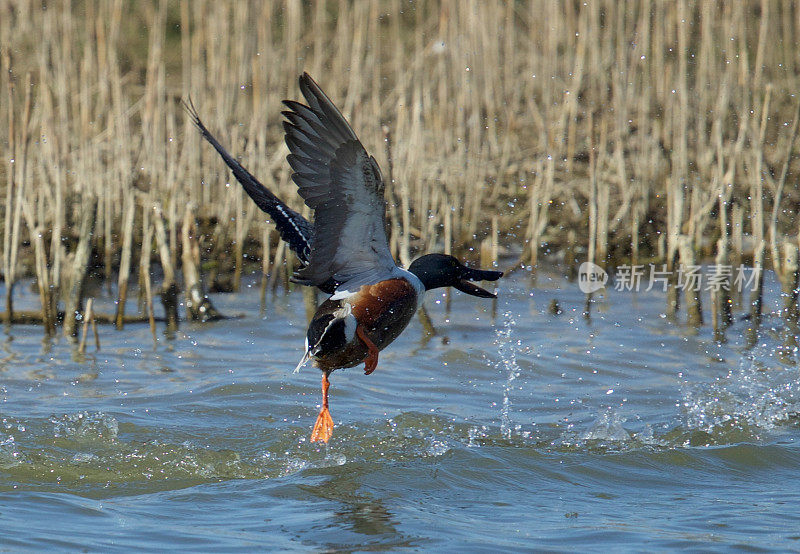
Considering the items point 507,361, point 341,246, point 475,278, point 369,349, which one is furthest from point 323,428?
point 507,361

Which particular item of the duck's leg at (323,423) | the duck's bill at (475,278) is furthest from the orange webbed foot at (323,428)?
the duck's bill at (475,278)

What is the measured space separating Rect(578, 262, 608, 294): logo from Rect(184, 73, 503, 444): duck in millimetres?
3129

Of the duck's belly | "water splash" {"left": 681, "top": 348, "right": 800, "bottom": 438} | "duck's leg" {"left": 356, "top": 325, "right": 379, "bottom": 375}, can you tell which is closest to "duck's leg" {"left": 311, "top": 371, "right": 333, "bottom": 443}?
the duck's belly

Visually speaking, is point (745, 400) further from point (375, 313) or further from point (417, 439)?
point (375, 313)

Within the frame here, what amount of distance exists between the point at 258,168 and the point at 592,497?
180 inches

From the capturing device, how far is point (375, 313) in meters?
4.30

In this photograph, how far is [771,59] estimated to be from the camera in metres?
9.84

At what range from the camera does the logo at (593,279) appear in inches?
307

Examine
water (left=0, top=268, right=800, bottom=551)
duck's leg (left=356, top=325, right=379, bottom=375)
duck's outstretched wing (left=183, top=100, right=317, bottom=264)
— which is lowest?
water (left=0, top=268, right=800, bottom=551)

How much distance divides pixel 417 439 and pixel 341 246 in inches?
44.2

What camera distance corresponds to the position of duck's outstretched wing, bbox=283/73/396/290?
3.83m

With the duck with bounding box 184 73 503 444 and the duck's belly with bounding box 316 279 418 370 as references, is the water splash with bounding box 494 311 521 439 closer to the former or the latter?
the duck with bounding box 184 73 503 444

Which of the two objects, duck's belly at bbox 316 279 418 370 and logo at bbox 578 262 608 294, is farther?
logo at bbox 578 262 608 294

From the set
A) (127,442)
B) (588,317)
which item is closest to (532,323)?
(588,317)
